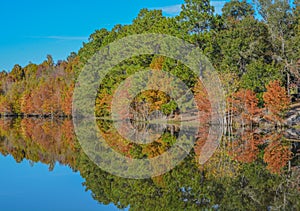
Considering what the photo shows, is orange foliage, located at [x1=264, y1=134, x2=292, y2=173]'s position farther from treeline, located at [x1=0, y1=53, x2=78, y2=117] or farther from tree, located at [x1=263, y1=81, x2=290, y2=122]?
treeline, located at [x1=0, y1=53, x2=78, y2=117]

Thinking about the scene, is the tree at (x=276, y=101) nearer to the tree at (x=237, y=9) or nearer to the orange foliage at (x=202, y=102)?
the orange foliage at (x=202, y=102)

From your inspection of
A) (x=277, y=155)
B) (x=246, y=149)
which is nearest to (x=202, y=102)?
(x=246, y=149)

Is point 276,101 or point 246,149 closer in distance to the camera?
point 246,149

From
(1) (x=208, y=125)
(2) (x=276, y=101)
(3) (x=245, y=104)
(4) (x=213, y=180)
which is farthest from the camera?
(1) (x=208, y=125)

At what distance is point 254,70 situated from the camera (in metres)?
40.2

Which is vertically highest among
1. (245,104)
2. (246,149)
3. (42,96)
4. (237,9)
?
(237,9)

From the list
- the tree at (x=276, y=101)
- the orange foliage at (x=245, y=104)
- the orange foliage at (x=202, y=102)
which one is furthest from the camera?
the orange foliage at (x=202, y=102)

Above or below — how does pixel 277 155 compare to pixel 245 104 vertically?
below

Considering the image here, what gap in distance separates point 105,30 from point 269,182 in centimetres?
5669

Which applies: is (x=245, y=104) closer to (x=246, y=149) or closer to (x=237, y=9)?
(x=246, y=149)

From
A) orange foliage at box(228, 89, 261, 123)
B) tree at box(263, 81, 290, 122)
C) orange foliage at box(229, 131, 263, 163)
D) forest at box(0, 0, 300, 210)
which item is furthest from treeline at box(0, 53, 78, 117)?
orange foliage at box(229, 131, 263, 163)

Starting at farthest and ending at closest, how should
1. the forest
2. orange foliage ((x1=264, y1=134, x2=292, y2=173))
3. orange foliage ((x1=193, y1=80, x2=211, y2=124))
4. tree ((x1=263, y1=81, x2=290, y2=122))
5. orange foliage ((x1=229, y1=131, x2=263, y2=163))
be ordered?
orange foliage ((x1=193, y1=80, x2=211, y2=124)), tree ((x1=263, y1=81, x2=290, y2=122)), orange foliage ((x1=229, y1=131, x2=263, y2=163)), orange foliage ((x1=264, y1=134, x2=292, y2=173)), the forest

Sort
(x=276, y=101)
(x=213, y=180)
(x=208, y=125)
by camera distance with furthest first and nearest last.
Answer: (x=208, y=125) < (x=276, y=101) < (x=213, y=180)

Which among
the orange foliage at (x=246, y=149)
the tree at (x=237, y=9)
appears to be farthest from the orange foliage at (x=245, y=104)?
the tree at (x=237, y=9)
